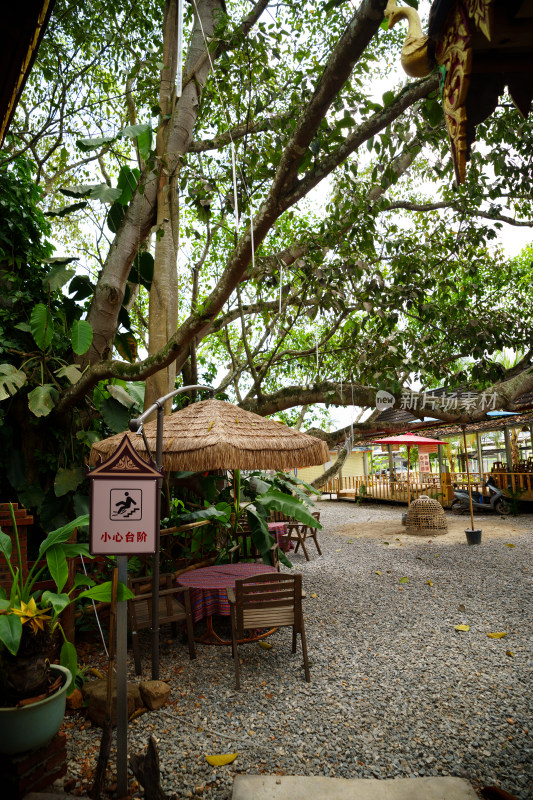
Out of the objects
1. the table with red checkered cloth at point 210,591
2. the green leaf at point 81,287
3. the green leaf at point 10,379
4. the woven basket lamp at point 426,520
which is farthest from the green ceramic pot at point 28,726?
the woven basket lamp at point 426,520

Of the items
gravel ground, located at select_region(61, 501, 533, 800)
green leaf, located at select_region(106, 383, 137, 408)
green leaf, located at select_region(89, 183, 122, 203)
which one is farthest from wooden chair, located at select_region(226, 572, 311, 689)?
green leaf, located at select_region(89, 183, 122, 203)

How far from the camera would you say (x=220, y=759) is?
9.75 feet

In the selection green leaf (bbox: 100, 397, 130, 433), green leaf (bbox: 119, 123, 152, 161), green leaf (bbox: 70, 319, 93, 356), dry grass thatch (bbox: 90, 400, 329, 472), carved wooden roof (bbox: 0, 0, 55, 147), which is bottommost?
dry grass thatch (bbox: 90, 400, 329, 472)

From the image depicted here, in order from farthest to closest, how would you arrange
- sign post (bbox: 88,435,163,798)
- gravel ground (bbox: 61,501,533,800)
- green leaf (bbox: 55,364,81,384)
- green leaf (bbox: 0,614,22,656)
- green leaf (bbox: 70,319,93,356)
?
green leaf (bbox: 55,364,81,384) → green leaf (bbox: 70,319,93,356) → gravel ground (bbox: 61,501,533,800) → sign post (bbox: 88,435,163,798) → green leaf (bbox: 0,614,22,656)

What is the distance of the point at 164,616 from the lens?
4547 mm

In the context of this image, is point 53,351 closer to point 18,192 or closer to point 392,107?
point 18,192

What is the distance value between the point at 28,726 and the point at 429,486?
1635 centimetres

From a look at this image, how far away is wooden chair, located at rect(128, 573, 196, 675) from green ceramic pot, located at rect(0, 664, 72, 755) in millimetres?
1647

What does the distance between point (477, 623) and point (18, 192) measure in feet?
23.2

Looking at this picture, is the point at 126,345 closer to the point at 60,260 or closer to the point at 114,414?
the point at 114,414

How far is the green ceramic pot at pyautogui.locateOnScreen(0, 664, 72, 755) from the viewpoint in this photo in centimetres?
247

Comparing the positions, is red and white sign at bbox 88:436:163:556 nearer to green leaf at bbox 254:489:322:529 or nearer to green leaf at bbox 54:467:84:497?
A: green leaf at bbox 54:467:84:497

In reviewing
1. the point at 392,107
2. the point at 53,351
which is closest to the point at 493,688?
the point at 392,107

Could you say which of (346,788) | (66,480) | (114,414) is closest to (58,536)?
(66,480)
